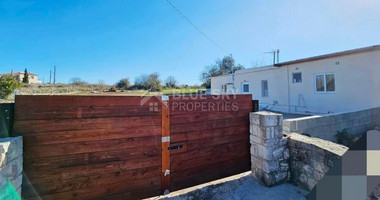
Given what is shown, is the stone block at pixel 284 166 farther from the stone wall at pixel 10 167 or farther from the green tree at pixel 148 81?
the green tree at pixel 148 81

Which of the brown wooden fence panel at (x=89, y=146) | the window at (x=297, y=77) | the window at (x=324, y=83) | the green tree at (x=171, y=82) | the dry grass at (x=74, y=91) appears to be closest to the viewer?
the brown wooden fence panel at (x=89, y=146)

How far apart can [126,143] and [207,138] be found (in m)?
1.27

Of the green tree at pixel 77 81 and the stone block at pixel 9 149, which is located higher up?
the green tree at pixel 77 81

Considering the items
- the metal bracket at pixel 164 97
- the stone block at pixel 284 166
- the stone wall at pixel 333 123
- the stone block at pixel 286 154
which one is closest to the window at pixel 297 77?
the stone wall at pixel 333 123

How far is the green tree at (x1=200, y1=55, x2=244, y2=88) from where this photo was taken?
2530cm

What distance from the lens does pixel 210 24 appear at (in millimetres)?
8570

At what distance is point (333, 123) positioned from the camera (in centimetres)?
502

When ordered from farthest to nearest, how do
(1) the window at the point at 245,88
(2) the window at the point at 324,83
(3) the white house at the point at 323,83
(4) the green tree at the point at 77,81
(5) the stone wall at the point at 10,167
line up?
1. (4) the green tree at the point at 77,81
2. (1) the window at the point at 245,88
3. (2) the window at the point at 324,83
4. (3) the white house at the point at 323,83
5. (5) the stone wall at the point at 10,167

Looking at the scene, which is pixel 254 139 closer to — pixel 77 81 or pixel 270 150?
pixel 270 150

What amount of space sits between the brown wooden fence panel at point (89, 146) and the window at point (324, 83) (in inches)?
357

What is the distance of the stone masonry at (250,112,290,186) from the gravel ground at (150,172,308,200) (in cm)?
15

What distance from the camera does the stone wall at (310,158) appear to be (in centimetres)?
217

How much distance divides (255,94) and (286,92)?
2.25m

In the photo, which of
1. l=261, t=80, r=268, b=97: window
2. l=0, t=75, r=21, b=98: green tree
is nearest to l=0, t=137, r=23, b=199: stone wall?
l=261, t=80, r=268, b=97: window
